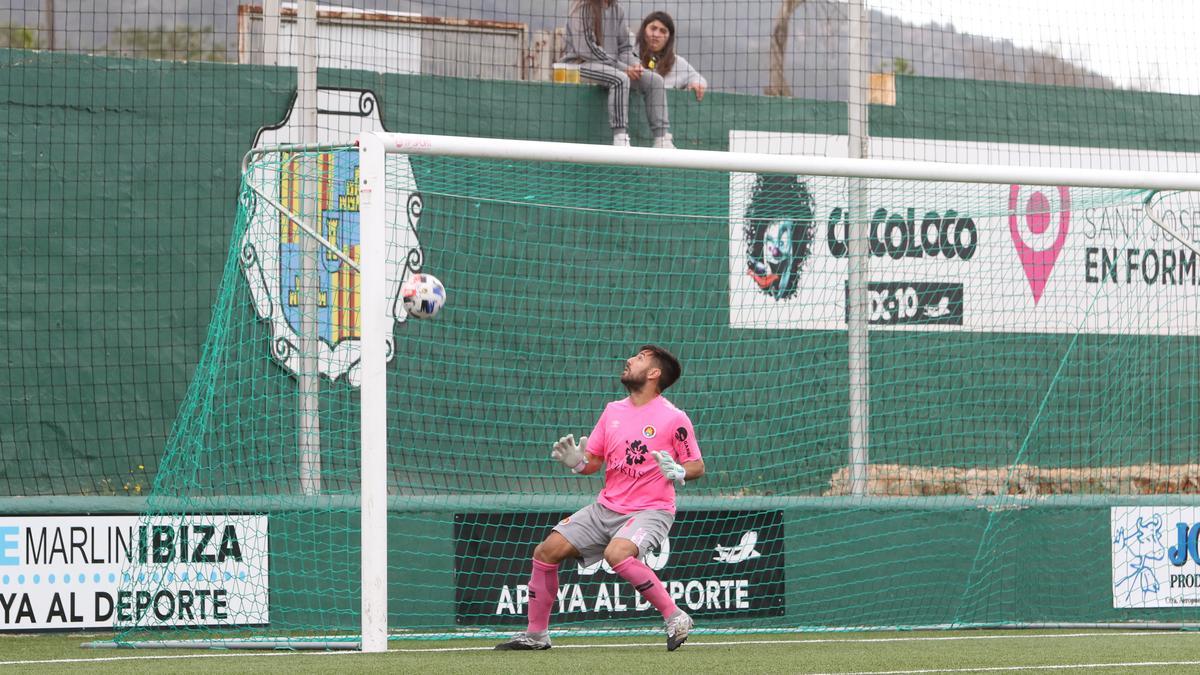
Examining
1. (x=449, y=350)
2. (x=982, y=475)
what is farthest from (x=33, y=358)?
(x=982, y=475)

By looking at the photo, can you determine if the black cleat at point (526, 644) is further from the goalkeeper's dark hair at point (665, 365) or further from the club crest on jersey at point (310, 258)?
the club crest on jersey at point (310, 258)

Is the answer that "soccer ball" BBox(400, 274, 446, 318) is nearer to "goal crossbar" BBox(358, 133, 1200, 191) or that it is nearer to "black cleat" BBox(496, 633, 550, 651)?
"goal crossbar" BBox(358, 133, 1200, 191)

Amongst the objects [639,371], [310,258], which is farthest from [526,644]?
[310,258]

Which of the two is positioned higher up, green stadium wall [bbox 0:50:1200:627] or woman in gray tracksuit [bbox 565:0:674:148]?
woman in gray tracksuit [bbox 565:0:674:148]

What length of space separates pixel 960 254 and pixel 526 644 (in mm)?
5108

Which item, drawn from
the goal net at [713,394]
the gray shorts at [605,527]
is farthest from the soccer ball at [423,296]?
the gray shorts at [605,527]

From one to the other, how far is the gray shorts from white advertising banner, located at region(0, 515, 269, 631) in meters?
2.20

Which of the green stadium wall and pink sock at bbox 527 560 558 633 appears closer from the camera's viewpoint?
pink sock at bbox 527 560 558 633

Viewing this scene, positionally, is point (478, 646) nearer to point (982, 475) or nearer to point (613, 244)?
point (613, 244)

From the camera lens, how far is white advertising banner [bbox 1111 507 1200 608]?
10.5 metres

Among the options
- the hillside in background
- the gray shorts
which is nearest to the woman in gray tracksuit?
the hillside in background

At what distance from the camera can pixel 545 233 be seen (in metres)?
11.0

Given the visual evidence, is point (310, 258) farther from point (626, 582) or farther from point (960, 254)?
point (960, 254)

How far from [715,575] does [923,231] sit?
9.93 feet
